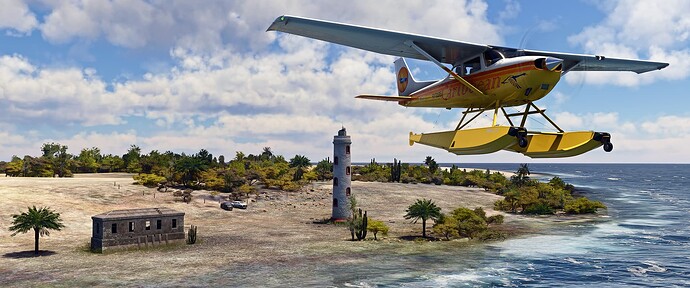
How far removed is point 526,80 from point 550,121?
1.83 metres

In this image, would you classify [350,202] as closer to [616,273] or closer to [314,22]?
[616,273]

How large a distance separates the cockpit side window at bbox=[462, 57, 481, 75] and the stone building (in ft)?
105

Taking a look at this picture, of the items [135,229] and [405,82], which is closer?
[405,82]

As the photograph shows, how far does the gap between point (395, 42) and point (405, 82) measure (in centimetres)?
564

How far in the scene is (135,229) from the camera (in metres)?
39.2

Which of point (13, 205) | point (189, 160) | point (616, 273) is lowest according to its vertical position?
point (616, 273)

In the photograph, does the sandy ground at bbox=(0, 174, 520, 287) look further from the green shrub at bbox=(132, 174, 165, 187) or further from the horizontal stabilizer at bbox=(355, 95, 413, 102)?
the horizontal stabilizer at bbox=(355, 95, 413, 102)

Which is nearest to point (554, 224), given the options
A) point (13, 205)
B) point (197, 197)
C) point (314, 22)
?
point (197, 197)

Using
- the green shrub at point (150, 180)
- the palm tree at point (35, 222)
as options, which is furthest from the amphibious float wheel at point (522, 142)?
the green shrub at point (150, 180)

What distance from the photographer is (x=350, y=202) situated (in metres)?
54.4

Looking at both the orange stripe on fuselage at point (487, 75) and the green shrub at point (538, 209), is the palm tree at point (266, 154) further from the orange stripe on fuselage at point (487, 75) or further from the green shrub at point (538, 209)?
the orange stripe on fuselage at point (487, 75)

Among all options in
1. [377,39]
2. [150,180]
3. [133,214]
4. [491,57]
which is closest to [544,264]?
[491,57]

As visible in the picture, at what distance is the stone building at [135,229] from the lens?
37.6 m

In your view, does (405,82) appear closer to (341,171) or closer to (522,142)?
(522,142)
